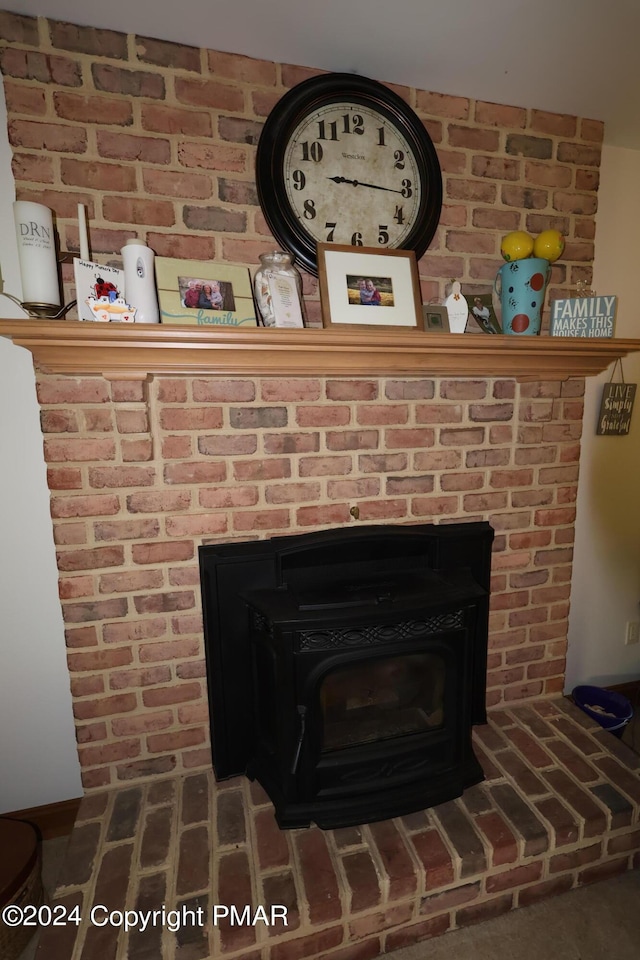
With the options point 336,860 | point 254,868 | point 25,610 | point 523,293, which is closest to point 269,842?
point 254,868

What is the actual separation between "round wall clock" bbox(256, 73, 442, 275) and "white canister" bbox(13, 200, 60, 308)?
1.90ft

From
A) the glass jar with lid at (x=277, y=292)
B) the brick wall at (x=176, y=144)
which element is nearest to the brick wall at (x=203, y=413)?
the brick wall at (x=176, y=144)

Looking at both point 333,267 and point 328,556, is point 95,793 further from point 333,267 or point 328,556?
point 333,267

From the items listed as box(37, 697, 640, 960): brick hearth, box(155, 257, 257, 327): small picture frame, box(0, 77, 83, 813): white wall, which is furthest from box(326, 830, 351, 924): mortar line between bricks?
box(155, 257, 257, 327): small picture frame

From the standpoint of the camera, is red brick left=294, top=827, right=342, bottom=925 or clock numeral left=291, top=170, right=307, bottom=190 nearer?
red brick left=294, top=827, right=342, bottom=925

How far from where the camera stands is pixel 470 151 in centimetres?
149

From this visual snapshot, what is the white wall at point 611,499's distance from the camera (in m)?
1.80

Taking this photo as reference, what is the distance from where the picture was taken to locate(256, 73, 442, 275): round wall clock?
4.29 ft

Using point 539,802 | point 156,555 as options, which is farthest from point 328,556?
point 539,802

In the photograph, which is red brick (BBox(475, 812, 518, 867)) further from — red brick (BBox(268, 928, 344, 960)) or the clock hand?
the clock hand

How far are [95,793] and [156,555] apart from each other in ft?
2.56

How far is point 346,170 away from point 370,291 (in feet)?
1.28

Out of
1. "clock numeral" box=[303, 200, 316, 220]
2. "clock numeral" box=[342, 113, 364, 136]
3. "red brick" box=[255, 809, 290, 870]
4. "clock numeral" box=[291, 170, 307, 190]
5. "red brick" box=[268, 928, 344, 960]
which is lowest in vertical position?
"red brick" box=[268, 928, 344, 960]

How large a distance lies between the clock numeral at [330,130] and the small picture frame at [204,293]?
1.56 feet
